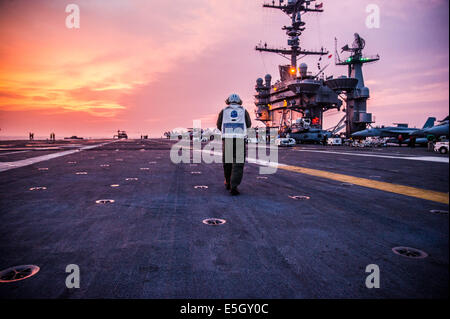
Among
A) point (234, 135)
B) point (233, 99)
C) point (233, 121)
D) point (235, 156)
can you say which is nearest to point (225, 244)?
point (235, 156)

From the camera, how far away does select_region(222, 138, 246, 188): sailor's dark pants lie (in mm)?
6039

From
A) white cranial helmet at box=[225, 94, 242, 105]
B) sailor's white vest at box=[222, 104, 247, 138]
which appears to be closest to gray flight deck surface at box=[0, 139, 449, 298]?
sailor's white vest at box=[222, 104, 247, 138]

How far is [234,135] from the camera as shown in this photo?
241 inches

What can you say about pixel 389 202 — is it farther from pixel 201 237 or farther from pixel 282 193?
pixel 201 237

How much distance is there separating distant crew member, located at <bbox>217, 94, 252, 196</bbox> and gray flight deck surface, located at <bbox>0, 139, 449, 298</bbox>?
57 cm

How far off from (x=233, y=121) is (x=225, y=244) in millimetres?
3497

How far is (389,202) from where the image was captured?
17.2 ft
